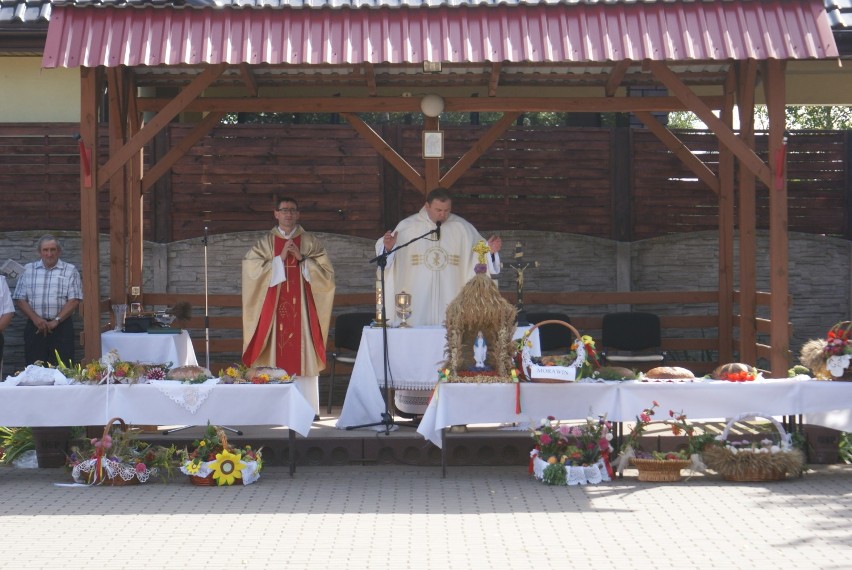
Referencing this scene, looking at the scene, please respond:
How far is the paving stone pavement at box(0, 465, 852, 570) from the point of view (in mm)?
6688

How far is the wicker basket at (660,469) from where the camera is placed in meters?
8.99

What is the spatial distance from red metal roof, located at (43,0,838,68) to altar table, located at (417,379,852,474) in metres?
2.52

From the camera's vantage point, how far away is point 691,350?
13789 mm

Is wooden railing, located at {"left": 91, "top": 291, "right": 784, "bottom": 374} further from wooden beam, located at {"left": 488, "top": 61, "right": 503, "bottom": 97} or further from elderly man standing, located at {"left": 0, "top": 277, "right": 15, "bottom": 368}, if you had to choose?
wooden beam, located at {"left": 488, "top": 61, "right": 503, "bottom": 97}

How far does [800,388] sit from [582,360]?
5.32 feet

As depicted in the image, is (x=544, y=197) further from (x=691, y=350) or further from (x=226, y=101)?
(x=226, y=101)

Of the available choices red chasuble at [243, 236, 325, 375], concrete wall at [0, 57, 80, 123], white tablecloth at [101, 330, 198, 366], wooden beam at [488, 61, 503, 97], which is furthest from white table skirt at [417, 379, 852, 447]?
concrete wall at [0, 57, 80, 123]

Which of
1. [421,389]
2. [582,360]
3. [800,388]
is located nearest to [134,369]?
[421,389]

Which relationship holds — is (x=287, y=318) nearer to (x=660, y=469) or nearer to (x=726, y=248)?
(x=660, y=469)

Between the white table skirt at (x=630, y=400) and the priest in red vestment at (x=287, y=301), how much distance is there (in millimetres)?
2354

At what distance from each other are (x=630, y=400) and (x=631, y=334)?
13.6 feet

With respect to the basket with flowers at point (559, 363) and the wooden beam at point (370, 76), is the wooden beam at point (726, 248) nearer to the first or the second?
the wooden beam at point (370, 76)

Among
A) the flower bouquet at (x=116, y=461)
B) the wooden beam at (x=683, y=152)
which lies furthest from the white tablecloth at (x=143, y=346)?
the wooden beam at (x=683, y=152)

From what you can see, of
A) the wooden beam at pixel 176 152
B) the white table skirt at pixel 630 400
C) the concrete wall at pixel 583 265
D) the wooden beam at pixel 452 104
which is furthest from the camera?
the concrete wall at pixel 583 265
